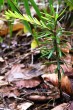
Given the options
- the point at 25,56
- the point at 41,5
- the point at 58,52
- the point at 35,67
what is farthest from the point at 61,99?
the point at 41,5

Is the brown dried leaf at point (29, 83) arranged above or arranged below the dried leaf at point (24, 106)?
above

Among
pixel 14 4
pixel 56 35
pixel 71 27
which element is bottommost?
pixel 71 27

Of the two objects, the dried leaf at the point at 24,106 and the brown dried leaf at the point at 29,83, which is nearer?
the dried leaf at the point at 24,106

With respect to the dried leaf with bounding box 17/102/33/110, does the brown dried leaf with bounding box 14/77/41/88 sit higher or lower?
higher

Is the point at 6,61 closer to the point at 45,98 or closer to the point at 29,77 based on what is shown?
the point at 29,77

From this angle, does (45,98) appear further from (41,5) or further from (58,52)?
(41,5)

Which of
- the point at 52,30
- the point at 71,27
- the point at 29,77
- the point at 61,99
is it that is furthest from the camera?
the point at 71,27

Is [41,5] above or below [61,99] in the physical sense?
above

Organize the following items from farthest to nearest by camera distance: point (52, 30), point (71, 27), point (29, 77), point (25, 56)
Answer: point (71, 27) < point (25, 56) < point (29, 77) < point (52, 30)

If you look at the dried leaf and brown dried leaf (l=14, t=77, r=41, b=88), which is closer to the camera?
the dried leaf

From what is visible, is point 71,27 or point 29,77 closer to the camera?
point 29,77

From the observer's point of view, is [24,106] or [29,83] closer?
[24,106]
